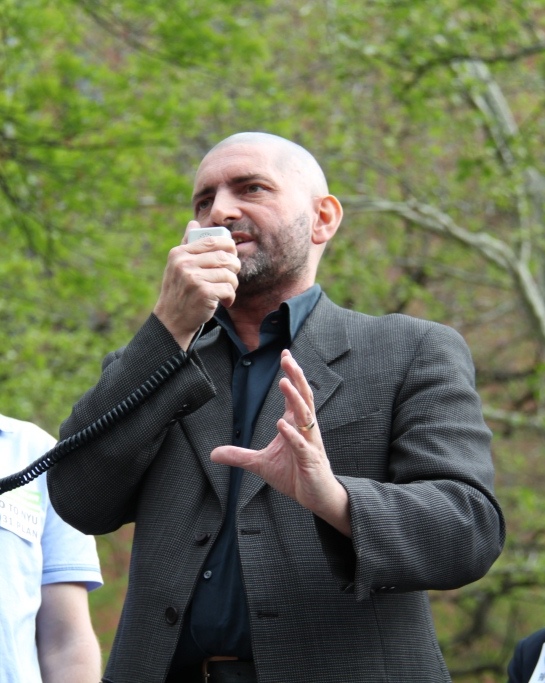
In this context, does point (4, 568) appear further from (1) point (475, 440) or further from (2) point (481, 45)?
(2) point (481, 45)

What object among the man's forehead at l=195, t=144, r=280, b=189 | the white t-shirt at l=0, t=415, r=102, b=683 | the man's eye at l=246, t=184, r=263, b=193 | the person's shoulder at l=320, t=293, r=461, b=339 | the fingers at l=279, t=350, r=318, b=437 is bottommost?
the white t-shirt at l=0, t=415, r=102, b=683

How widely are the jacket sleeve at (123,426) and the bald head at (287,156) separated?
0.73 meters

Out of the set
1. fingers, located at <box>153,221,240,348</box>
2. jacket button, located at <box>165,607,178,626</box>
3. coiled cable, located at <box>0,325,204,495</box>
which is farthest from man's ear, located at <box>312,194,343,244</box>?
jacket button, located at <box>165,607,178,626</box>

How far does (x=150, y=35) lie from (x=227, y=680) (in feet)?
24.7

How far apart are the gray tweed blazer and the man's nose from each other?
37cm

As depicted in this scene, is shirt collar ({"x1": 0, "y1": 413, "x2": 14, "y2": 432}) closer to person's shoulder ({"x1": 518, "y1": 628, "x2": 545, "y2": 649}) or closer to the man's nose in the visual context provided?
the man's nose

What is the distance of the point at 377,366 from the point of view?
9.72 feet

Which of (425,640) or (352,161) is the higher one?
(425,640)

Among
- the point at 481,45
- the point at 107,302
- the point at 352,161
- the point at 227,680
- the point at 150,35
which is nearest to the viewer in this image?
the point at 227,680

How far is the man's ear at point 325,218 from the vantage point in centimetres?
335

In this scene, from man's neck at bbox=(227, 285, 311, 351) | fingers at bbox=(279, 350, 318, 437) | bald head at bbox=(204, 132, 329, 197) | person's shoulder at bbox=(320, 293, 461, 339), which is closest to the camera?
fingers at bbox=(279, 350, 318, 437)

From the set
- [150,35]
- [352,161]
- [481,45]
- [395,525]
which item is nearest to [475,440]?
[395,525]

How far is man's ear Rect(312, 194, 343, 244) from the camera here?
11.0 feet

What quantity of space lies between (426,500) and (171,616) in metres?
0.66
